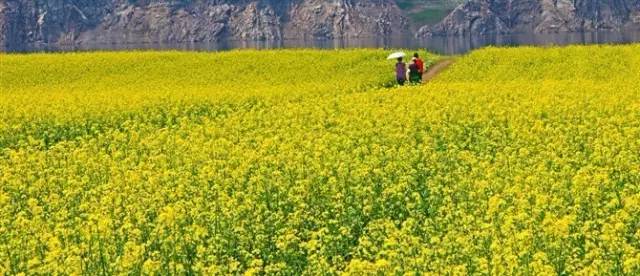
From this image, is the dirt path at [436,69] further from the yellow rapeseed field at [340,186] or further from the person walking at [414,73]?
the yellow rapeseed field at [340,186]

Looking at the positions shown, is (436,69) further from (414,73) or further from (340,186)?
(340,186)

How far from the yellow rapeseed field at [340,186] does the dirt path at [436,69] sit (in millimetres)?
17895

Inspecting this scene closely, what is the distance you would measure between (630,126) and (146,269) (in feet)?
51.5

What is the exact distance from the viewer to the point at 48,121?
33.8 meters

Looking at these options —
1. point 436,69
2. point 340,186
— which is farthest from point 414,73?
point 340,186

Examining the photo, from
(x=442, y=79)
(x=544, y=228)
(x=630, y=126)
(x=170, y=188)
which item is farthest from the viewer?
(x=442, y=79)

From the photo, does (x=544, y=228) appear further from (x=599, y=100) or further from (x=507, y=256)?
(x=599, y=100)

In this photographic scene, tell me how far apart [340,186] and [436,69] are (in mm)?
42200

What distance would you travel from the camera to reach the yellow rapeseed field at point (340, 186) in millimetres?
13680

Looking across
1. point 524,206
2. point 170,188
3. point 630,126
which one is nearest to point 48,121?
point 170,188

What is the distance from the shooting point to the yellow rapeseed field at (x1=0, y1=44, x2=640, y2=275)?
44.9 ft

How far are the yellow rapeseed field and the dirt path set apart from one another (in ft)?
58.7

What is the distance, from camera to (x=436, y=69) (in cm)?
6003

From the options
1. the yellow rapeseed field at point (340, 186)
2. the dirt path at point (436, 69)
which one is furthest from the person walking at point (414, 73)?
the yellow rapeseed field at point (340, 186)
